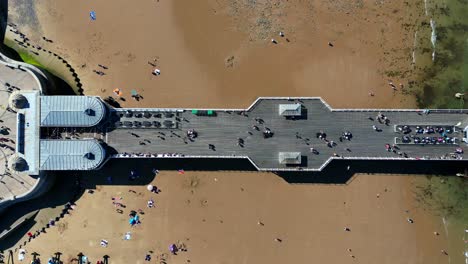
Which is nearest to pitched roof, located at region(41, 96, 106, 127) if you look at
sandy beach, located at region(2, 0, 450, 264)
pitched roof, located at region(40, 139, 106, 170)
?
pitched roof, located at region(40, 139, 106, 170)

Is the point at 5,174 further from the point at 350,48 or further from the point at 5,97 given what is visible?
the point at 350,48

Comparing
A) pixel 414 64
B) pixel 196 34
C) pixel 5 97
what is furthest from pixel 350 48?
pixel 5 97

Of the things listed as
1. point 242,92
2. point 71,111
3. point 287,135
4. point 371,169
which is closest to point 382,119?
point 371,169

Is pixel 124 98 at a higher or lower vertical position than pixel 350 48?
lower

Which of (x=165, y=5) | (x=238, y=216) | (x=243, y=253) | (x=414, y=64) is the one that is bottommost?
(x=243, y=253)

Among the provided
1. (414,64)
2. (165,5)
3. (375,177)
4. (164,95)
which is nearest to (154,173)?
(164,95)

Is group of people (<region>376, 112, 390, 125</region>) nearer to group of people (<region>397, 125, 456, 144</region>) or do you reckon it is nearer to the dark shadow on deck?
group of people (<region>397, 125, 456, 144</region>)

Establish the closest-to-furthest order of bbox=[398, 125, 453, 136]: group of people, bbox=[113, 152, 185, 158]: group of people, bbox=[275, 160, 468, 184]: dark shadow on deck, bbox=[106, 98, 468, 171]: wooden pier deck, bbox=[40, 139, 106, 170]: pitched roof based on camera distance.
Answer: bbox=[40, 139, 106, 170]: pitched roof, bbox=[398, 125, 453, 136]: group of people, bbox=[106, 98, 468, 171]: wooden pier deck, bbox=[113, 152, 185, 158]: group of people, bbox=[275, 160, 468, 184]: dark shadow on deck

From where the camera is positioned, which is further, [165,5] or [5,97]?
[165,5]
